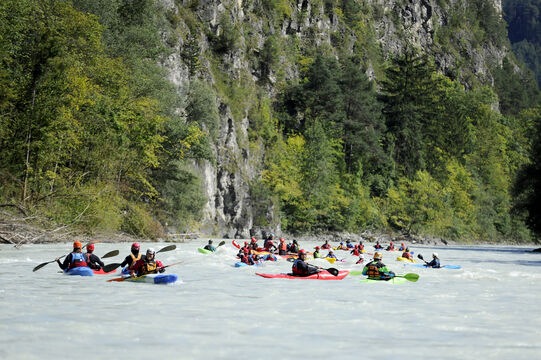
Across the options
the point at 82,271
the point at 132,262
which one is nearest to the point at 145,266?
the point at 132,262

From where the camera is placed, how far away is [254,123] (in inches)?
2675

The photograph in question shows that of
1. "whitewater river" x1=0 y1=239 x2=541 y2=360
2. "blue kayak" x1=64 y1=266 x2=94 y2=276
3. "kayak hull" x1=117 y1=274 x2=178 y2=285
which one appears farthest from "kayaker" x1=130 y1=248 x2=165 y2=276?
"blue kayak" x1=64 y1=266 x2=94 y2=276

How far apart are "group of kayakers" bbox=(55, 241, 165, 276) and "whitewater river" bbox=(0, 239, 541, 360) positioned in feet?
2.06

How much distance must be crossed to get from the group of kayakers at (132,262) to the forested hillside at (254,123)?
6.71m

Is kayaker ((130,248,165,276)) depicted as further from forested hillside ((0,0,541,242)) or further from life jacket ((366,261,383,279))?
forested hillside ((0,0,541,242))

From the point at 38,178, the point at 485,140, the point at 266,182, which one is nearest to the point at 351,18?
the point at 485,140

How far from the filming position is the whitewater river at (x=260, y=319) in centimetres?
803

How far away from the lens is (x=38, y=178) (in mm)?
30922

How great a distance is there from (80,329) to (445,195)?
72.5 meters

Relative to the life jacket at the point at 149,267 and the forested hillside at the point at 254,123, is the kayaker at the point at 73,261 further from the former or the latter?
the forested hillside at the point at 254,123

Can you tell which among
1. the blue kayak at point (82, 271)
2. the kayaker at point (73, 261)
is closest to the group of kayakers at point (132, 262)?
the kayaker at point (73, 261)

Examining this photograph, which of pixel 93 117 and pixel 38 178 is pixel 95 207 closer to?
pixel 38 178

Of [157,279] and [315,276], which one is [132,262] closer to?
[157,279]

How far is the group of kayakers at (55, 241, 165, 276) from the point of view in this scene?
17.1 m
